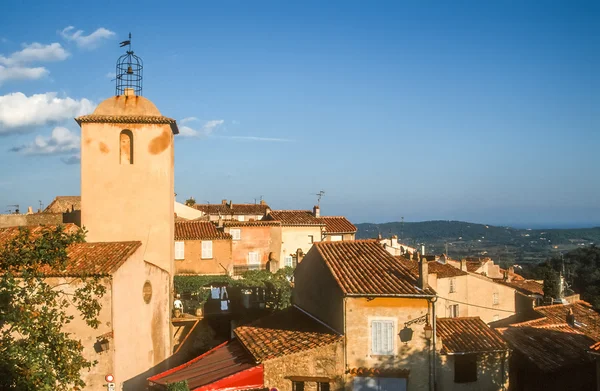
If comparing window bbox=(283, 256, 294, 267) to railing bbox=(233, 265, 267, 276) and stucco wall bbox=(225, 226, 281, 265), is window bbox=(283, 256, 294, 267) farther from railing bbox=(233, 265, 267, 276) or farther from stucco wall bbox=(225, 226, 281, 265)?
railing bbox=(233, 265, 267, 276)

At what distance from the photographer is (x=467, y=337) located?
2403 cm

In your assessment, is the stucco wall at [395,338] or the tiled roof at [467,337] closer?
the stucco wall at [395,338]

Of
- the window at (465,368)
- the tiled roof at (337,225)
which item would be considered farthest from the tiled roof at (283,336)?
the tiled roof at (337,225)

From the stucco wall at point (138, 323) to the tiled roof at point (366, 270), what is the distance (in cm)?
715

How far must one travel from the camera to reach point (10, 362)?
13.8 meters

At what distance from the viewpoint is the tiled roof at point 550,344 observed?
26.3 meters

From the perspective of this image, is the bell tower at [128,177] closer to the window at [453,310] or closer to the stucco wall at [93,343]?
the stucco wall at [93,343]

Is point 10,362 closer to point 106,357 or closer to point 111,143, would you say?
point 106,357

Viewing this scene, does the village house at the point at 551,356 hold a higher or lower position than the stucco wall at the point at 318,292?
lower

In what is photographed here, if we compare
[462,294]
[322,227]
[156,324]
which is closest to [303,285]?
[156,324]

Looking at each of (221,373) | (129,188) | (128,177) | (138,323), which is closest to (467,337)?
(221,373)

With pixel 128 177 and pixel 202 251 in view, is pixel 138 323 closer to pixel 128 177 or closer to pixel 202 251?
pixel 128 177

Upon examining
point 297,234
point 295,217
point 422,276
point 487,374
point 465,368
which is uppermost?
point 295,217

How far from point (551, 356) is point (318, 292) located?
39.5ft
